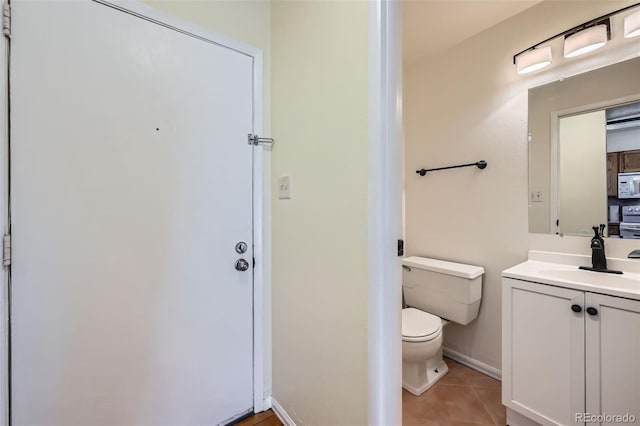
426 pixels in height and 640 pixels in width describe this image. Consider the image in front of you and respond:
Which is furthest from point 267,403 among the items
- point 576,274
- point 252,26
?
point 252,26

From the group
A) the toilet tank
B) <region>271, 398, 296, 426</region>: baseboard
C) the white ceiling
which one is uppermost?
the white ceiling

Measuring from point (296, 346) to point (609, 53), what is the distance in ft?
7.16

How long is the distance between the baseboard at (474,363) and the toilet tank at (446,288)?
1.13 ft

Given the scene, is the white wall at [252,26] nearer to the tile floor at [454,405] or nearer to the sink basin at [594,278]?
the tile floor at [454,405]

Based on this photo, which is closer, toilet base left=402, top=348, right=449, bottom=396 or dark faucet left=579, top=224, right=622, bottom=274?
dark faucet left=579, top=224, right=622, bottom=274

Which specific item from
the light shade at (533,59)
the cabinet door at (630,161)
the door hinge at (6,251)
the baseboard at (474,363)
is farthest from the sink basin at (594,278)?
the door hinge at (6,251)

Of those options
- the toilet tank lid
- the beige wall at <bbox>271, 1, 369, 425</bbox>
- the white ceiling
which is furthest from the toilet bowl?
the white ceiling

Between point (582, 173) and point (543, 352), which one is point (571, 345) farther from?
point (582, 173)

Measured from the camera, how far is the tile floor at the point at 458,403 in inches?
57.1

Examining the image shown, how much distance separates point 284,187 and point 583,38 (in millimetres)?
1736

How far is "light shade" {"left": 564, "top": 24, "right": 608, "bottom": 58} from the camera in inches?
52.8

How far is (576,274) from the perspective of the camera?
1.37 metres

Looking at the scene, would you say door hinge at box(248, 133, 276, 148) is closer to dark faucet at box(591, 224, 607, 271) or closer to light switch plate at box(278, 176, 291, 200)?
light switch plate at box(278, 176, 291, 200)

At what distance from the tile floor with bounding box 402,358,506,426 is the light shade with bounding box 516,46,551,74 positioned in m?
1.98
